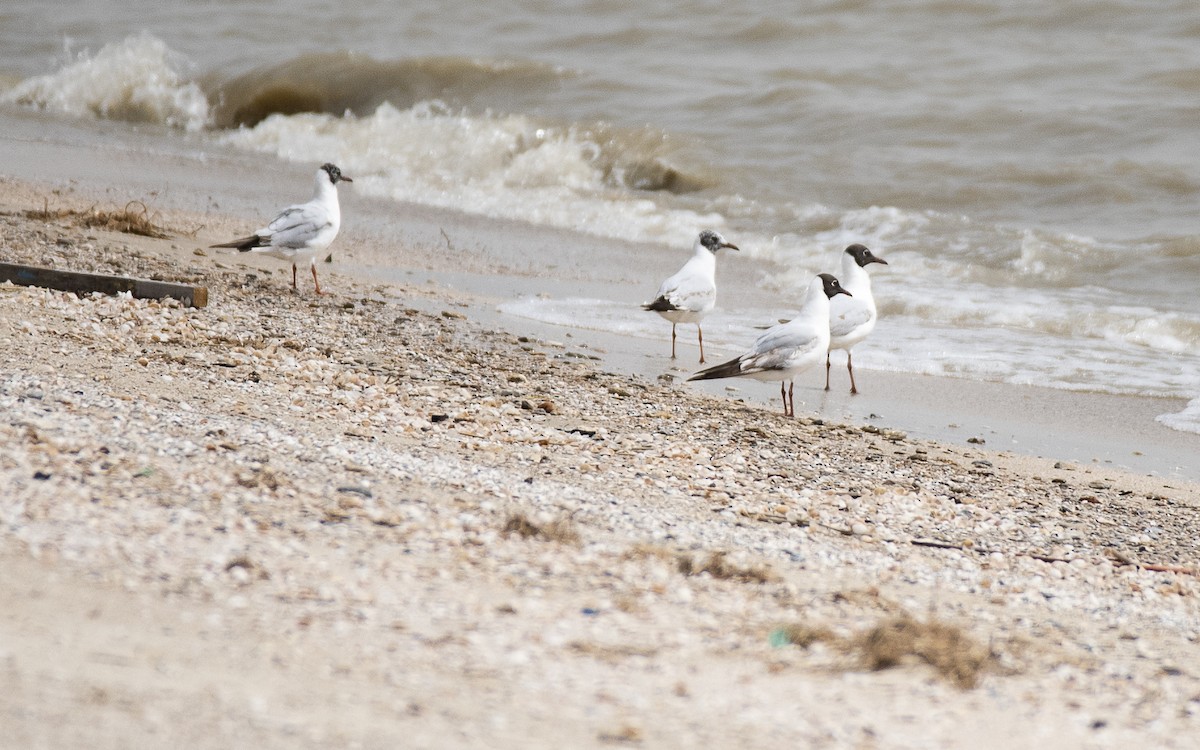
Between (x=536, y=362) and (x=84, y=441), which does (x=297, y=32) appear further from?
(x=84, y=441)

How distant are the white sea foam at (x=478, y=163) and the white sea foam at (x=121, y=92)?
5.66 ft

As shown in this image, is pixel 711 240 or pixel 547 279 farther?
pixel 547 279

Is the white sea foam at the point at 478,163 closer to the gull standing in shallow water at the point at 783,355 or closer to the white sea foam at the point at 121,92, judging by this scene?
the white sea foam at the point at 121,92

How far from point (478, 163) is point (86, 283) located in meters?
9.19

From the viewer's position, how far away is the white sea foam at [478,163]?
42.7 ft

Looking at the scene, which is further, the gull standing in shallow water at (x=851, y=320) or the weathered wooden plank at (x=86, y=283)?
the gull standing in shallow water at (x=851, y=320)

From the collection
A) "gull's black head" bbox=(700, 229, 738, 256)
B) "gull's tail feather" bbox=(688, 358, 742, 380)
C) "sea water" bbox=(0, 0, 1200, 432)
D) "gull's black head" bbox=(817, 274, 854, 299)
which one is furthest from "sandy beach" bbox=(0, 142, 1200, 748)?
"sea water" bbox=(0, 0, 1200, 432)

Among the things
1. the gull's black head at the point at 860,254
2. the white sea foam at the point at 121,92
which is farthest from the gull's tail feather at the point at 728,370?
the white sea foam at the point at 121,92

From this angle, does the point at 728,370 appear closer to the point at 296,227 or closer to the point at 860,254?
the point at 860,254

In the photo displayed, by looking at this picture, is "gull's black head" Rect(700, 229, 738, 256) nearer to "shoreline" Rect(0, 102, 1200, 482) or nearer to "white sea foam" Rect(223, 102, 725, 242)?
"shoreline" Rect(0, 102, 1200, 482)

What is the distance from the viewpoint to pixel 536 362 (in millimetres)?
7078

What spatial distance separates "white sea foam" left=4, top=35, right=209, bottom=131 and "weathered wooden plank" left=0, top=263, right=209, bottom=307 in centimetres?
1300

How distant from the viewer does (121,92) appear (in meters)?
19.9

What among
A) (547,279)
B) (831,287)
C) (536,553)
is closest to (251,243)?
(547,279)
